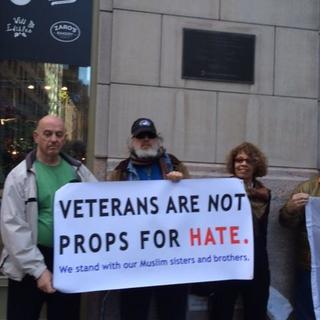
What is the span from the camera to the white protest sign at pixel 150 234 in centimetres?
418

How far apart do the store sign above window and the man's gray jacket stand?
5.24 feet

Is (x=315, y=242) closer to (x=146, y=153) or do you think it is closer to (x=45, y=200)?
(x=146, y=153)

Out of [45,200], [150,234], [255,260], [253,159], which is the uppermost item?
[253,159]

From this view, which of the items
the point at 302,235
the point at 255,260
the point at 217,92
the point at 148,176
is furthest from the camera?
the point at 217,92

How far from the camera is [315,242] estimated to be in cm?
498

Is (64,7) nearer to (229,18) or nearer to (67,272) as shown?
(229,18)

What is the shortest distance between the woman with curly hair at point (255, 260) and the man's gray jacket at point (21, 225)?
157 cm

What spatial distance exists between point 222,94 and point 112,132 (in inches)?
44.4

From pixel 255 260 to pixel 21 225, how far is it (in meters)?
1.91

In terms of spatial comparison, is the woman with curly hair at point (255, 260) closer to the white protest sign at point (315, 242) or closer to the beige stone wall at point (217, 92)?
the white protest sign at point (315, 242)

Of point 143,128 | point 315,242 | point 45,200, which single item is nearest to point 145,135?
point 143,128

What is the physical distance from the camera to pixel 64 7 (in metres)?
5.48

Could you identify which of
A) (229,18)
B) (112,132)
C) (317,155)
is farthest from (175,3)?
(317,155)

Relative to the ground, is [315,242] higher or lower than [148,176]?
lower
